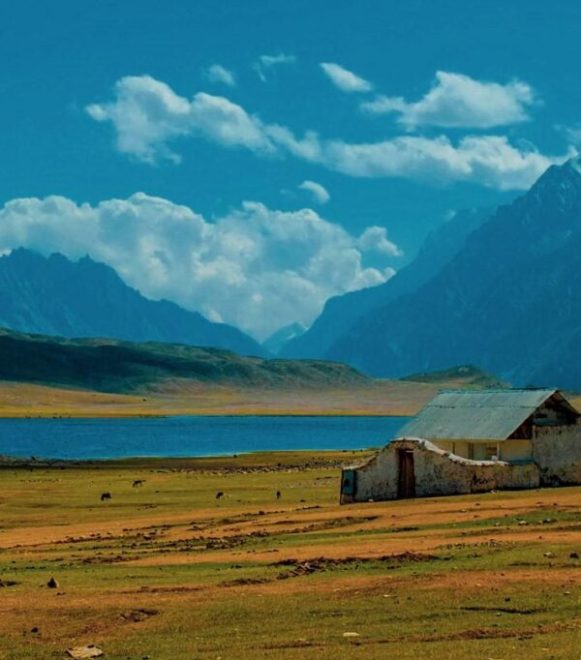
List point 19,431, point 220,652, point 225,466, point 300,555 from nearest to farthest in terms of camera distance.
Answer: point 220,652
point 300,555
point 225,466
point 19,431

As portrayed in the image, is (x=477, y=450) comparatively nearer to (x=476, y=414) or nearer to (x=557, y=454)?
(x=476, y=414)

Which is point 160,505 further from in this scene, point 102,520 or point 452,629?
point 452,629

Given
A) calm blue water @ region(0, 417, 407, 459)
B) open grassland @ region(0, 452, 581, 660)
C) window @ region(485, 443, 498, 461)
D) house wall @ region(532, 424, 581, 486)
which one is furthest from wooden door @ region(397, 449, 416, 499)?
calm blue water @ region(0, 417, 407, 459)

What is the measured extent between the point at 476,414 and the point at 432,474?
7.16 metres

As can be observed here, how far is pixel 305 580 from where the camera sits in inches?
1107

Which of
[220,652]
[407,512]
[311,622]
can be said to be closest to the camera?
[220,652]

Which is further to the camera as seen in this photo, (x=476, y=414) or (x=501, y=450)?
(x=476, y=414)

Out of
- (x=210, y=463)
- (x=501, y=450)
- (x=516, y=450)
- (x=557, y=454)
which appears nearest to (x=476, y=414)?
(x=501, y=450)

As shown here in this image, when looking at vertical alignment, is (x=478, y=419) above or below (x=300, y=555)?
above

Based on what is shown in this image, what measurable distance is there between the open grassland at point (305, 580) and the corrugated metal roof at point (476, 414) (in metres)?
4.94

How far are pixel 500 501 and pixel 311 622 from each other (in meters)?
26.7

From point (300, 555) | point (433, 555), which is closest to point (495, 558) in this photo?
point (433, 555)

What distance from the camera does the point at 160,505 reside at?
60.0 meters

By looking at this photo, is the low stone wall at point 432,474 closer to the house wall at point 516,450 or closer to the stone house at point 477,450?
the stone house at point 477,450
